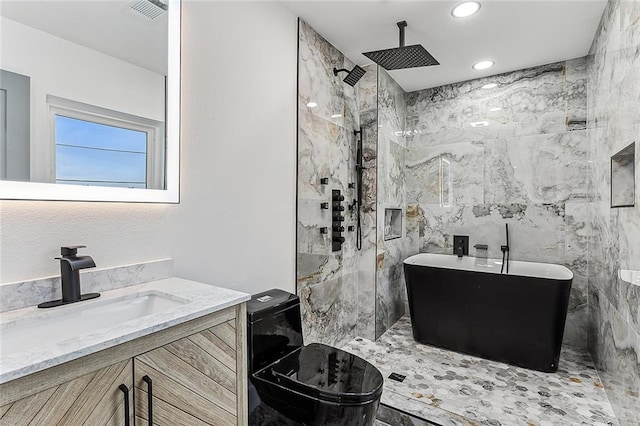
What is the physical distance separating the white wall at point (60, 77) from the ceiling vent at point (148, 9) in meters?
0.24

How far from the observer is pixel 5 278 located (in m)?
1.09

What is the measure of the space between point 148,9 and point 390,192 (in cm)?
263

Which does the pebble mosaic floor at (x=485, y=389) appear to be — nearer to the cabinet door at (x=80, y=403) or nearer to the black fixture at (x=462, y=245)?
the black fixture at (x=462, y=245)

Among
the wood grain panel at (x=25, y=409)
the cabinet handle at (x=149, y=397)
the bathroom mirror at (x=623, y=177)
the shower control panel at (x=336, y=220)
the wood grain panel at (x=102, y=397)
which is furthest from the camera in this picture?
the shower control panel at (x=336, y=220)

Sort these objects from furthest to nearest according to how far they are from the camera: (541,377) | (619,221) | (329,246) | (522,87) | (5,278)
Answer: (522,87), (329,246), (541,377), (619,221), (5,278)

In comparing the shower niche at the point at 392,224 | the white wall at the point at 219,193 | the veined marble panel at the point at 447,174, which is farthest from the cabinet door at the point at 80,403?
the veined marble panel at the point at 447,174

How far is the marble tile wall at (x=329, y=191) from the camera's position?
246 centimetres

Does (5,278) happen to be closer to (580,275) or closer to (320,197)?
(320,197)

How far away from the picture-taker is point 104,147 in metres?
1.36

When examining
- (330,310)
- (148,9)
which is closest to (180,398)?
(148,9)

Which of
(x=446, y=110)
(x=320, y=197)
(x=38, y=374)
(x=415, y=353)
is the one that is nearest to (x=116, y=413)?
(x=38, y=374)

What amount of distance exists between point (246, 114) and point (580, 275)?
3263mm

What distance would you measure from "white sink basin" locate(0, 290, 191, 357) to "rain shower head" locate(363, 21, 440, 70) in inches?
81.8

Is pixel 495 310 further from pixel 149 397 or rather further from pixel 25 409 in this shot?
pixel 25 409
